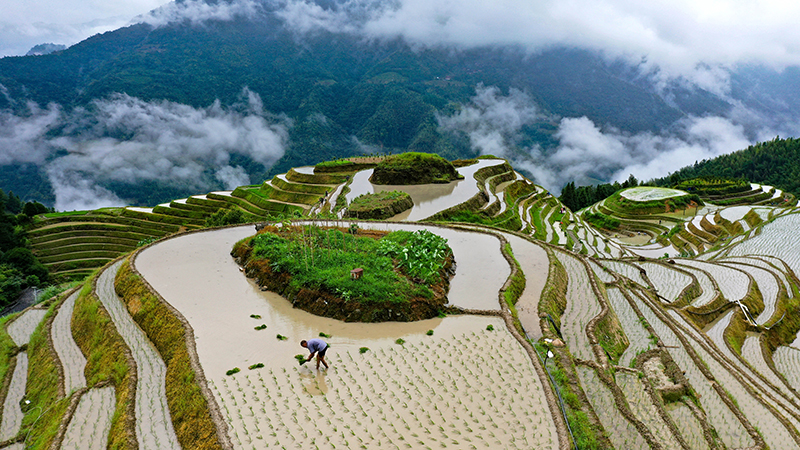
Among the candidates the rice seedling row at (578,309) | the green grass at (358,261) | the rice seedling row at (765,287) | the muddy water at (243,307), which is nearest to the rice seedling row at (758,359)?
the rice seedling row at (765,287)

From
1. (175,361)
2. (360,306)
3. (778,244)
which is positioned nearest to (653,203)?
(778,244)

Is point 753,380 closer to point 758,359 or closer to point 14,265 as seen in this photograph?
point 758,359

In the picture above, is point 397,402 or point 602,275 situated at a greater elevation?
point 602,275

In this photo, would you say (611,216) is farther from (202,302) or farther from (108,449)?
(108,449)

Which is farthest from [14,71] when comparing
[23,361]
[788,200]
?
[788,200]

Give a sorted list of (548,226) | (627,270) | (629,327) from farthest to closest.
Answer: (548,226), (627,270), (629,327)

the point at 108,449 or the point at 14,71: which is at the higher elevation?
the point at 14,71

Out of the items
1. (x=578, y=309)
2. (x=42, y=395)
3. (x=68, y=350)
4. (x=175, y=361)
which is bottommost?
(x=42, y=395)
